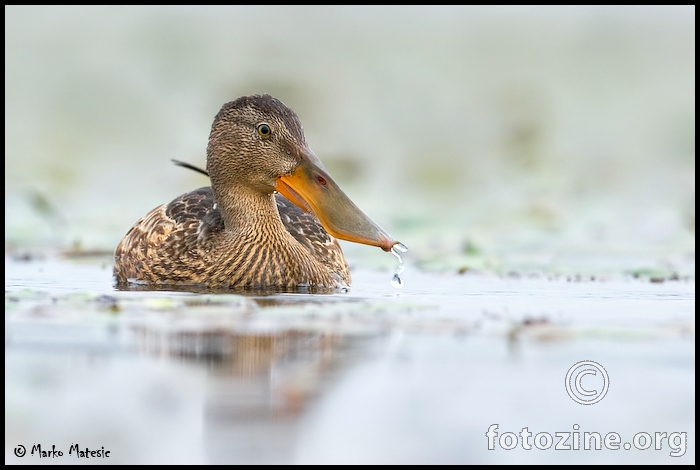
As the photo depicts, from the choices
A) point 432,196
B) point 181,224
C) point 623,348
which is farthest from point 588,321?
point 432,196

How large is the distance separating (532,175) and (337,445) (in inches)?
403

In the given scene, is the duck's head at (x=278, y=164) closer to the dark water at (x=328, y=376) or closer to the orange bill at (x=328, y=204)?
the orange bill at (x=328, y=204)

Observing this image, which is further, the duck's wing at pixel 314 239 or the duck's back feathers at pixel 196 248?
the duck's wing at pixel 314 239

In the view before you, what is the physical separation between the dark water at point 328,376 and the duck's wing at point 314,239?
1.25 meters

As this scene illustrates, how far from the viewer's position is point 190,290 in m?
7.08

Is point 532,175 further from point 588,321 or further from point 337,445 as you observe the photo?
point 337,445

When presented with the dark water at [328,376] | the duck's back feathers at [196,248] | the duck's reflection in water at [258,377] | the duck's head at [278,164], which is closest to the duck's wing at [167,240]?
the duck's back feathers at [196,248]

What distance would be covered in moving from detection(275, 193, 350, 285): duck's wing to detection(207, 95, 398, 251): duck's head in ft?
1.62

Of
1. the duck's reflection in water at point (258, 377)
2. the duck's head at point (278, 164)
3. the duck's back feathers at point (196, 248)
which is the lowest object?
the duck's reflection in water at point (258, 377)

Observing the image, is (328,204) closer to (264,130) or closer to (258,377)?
(264,130)

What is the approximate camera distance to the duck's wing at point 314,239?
7.88 metres

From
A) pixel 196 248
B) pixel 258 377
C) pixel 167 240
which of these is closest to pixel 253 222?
pixel 196 248

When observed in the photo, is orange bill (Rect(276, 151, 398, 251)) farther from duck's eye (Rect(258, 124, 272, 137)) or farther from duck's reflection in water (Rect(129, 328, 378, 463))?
duck's reflection in water (Rect(129, 328, 378, 463))

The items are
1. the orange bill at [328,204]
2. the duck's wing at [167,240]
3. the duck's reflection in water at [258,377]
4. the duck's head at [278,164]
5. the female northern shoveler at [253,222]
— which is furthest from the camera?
the duck's wing at [167,240]
